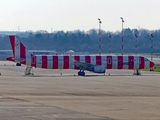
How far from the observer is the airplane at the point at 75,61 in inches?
2325

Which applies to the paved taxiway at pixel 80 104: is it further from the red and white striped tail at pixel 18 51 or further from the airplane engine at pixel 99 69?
the red and white striped tail at pixel 18 51

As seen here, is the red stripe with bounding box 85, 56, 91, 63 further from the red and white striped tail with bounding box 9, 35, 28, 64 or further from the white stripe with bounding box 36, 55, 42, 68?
the red and white striped tail with bounding box 9, 35, 28, 64

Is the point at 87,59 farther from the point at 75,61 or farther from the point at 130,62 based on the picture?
the point at 130,62

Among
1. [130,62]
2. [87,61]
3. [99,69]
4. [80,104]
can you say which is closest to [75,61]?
[87,61]

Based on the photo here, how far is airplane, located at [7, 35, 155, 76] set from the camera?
59.1 m

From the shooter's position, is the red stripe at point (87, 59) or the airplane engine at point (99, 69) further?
the red stripe at point (87, 59)

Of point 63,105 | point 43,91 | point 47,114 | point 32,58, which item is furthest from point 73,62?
point 47,114

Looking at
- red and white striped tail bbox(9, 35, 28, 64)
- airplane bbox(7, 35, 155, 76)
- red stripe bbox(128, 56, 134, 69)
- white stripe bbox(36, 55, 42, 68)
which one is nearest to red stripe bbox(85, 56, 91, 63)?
airplane bbox(7, 35, 155, 76)

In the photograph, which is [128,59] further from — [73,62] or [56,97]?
[56,97]

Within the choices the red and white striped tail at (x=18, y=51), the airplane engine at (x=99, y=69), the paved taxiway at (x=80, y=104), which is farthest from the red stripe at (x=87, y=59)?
the paved taxiway at (x=80, y=104)

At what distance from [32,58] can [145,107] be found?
33.5 meters

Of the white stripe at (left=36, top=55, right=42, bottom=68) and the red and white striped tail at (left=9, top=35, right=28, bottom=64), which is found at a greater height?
the red and white striped tail at (left=9, top=35, right=28, bottom=64)

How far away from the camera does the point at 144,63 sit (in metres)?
62.8

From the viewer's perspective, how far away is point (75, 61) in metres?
59.5
